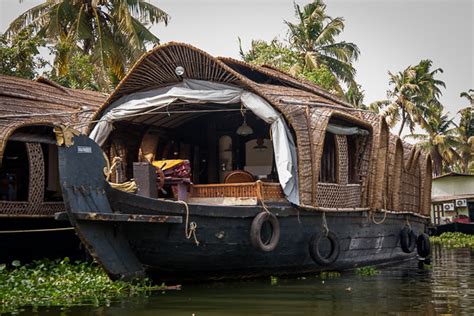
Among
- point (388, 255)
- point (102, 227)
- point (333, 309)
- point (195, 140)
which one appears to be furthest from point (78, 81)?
point (333, 309)

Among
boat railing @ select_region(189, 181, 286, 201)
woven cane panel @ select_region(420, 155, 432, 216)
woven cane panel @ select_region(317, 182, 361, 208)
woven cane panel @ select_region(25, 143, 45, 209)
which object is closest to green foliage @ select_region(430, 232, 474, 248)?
woven cane panel @ select_region(420, 155, 432, 216)

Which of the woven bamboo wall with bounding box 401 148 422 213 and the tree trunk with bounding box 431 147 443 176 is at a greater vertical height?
the tree trunk with bounding box 431 147 443 176

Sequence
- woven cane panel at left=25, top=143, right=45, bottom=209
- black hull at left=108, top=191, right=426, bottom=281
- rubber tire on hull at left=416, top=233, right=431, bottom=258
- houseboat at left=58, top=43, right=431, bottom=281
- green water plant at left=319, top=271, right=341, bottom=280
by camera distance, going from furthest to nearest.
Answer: rubber tire on hull at left=416, top=233, right=431, bottom=258 → woven cane panel at left=25, top=143, right=45, bottom=209 → green water plant at left=319, top=271, right=341, bottom=280 → black hull at left=108, top=191, right=426, bottom=281 → houseboat at left=58, top=43, right=431, bottom=281

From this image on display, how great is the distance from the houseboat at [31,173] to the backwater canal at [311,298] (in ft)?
8.87

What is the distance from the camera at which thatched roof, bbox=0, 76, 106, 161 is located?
8430 mm

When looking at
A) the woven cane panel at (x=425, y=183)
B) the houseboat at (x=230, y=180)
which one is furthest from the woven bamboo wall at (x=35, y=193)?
the woven cane panel at (x=425, y=183)

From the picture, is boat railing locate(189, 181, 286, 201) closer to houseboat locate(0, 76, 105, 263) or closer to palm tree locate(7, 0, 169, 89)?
houseboat locate(0, 76, 105, 263)

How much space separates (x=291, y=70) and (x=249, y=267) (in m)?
12.4

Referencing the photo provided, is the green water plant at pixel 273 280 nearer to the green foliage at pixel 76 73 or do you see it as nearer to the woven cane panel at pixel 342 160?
the woven cane panel at pixel 342 160

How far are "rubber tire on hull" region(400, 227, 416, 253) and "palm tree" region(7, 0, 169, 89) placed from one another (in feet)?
A: 26.6

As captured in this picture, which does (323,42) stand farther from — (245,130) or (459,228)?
(245,130)

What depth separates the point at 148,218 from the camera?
621 centimetres

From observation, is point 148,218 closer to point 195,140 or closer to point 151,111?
point 151,111

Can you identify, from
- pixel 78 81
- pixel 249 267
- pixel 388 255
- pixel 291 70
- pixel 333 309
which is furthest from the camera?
pixel 291 70
